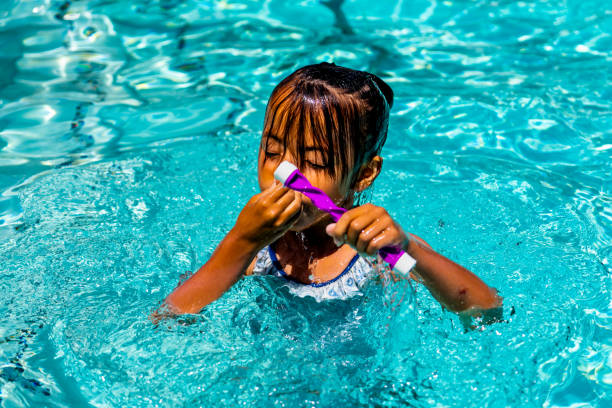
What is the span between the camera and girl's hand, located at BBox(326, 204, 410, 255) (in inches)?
82.0

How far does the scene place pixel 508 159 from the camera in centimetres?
427

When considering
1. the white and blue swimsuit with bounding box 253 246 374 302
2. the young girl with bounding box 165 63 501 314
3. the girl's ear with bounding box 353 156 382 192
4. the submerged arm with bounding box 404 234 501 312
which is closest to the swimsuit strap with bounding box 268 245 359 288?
the white and blue swimsuit with bounding box 253 246 374 302

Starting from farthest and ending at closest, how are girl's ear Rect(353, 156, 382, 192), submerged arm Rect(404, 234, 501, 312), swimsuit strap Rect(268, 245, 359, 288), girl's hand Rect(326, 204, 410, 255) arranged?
1. swimsuit strap Rect(268, 245, 359, 288)
2. girl's ear Rect(353, 156, 382, 192)
3. submerged arm Rect(404, 234, 501, 312)
4. girl's hand Rect(326, 204, 410, 255)

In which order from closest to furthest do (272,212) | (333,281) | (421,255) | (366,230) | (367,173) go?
(366,230) < (272,212) < (421,255) < (367,173) < (333,281)

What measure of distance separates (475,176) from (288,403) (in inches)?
80.7

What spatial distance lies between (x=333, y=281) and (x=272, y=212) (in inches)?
28.9

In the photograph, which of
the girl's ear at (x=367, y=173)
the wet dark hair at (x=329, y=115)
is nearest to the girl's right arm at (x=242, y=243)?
the wet dark hair at (x=329, y=115)

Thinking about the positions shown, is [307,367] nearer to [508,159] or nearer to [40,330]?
[40,330]

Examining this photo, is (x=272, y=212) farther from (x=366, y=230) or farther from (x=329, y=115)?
(x=329, y=115)

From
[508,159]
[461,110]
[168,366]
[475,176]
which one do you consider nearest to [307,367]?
[168,366]

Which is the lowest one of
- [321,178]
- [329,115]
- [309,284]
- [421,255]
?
[309,284]

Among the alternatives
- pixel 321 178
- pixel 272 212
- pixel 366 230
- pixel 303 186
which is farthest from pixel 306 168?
pixel 366 230

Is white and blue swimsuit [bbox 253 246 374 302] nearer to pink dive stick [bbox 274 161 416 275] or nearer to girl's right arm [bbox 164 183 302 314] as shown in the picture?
girl's right arm [bbox 164 183 302 314]

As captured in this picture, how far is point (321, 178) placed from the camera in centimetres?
247
